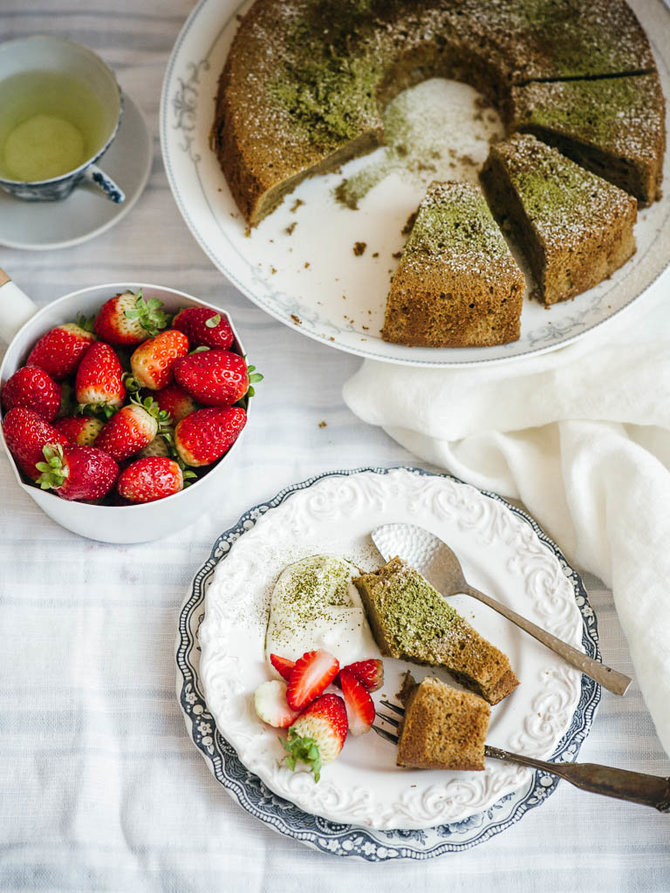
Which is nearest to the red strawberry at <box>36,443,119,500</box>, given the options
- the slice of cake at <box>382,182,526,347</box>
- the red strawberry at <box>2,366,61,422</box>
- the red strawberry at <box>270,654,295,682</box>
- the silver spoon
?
the red strawberry at <box>2,366,61,422</box>

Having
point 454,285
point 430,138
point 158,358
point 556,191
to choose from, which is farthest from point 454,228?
point 158,358

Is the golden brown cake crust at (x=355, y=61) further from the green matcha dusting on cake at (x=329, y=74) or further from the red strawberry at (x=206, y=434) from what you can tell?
the red strawberry at (x=206, y=434)

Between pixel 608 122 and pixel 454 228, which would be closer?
pixel 454 228

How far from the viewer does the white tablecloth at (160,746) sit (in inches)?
61.9

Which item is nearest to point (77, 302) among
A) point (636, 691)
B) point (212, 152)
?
point (212, 152)

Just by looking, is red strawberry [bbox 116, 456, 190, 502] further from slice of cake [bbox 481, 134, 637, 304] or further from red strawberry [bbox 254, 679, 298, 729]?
slice of cake [bbox 481, 134, 637, 304]

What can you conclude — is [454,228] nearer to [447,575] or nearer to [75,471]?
[447,575]

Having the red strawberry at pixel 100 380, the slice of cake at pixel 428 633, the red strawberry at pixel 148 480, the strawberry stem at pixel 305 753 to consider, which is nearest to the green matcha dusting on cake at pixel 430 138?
the red strawberry at pixel 100 380

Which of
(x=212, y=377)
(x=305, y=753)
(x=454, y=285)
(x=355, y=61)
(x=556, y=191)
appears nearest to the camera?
(x=305, y=753)

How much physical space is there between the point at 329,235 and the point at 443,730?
1144 millimetres

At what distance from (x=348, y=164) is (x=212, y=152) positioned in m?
0.34

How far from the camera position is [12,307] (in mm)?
1771

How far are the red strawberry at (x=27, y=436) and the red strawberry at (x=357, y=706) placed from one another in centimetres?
70

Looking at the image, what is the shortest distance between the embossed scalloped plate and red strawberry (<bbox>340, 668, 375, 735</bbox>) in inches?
1.8
